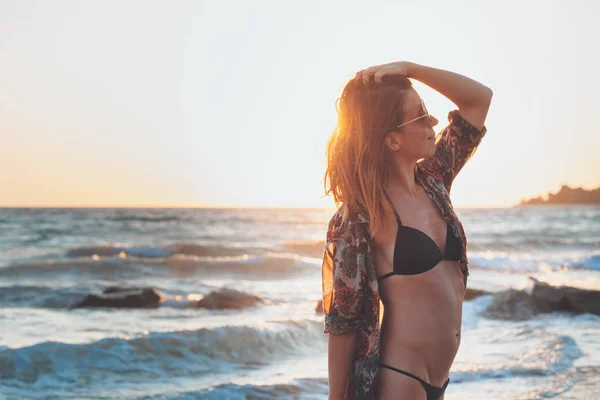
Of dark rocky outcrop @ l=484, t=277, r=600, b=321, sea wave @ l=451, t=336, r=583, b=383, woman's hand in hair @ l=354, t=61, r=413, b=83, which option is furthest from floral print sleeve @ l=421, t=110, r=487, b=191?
dark rocky outcrop @ l=484, t=277, r=600, b=321

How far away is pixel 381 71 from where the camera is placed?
2.68 metres

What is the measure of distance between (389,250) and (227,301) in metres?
12.4

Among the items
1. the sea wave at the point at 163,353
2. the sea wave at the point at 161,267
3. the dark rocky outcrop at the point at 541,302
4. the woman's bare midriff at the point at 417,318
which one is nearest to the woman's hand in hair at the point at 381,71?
the woman's bare midriff at the point at 417,318

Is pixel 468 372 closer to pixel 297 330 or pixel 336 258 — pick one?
pixel 297 330

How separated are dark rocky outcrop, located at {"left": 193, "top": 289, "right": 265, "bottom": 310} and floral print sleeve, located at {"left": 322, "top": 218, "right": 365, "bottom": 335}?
1195 cm

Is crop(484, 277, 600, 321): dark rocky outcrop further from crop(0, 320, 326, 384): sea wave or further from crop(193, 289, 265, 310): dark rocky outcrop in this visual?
crop(193, 289, 265, 310): dark rocky outcrop

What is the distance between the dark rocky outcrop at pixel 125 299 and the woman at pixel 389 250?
12.8m

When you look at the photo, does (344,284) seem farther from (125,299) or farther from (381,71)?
(125,299)

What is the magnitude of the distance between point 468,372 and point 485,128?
5490mm

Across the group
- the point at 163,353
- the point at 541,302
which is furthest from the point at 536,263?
the point at 163,353

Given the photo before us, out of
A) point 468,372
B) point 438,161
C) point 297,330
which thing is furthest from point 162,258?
point 438,161

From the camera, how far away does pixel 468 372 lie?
8008 mm

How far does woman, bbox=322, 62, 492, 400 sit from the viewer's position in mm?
2623

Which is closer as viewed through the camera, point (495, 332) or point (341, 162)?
point (341, 162)
